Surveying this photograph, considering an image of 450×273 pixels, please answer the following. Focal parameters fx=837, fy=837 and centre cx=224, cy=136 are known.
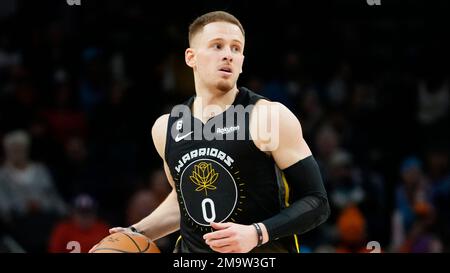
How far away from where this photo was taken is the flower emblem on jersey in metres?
4.48

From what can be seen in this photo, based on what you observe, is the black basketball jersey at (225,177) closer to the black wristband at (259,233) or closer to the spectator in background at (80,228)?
the black wristband at (259,233)

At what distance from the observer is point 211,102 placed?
4680 mm

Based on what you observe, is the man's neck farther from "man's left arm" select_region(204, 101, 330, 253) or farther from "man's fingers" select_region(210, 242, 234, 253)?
"man's fingers" select_region(210, 242, 234, 253)

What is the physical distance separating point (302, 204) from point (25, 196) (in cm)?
471

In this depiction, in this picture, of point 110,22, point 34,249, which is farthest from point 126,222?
point 110,22

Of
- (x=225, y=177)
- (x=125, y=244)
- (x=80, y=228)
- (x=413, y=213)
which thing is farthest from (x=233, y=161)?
(x=413, y=213)

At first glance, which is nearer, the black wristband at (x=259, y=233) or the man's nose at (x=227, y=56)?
the black wristband at (x=259, y=233)

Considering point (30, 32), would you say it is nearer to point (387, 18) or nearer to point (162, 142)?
point (387, 18)

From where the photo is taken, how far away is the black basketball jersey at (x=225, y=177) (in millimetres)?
4457

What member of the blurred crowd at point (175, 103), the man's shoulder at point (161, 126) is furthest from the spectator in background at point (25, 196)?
the man's shoulder at point (161, 126)

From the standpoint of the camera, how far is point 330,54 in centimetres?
988

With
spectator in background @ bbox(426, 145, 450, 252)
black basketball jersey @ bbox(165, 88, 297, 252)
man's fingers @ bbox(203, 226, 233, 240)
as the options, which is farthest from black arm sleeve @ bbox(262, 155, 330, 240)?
spectator in background @ bbox(426, 145, 450, 252)

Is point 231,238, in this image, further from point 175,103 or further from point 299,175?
point 175,103

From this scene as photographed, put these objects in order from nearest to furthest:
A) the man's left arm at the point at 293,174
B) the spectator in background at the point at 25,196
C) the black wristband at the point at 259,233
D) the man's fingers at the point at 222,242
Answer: the man's fingers at the point at 222,242 < the black wristband at the point at 259,233 < the man's left arm at the point at 293,174 < the spectator in background at the point at 25,196
